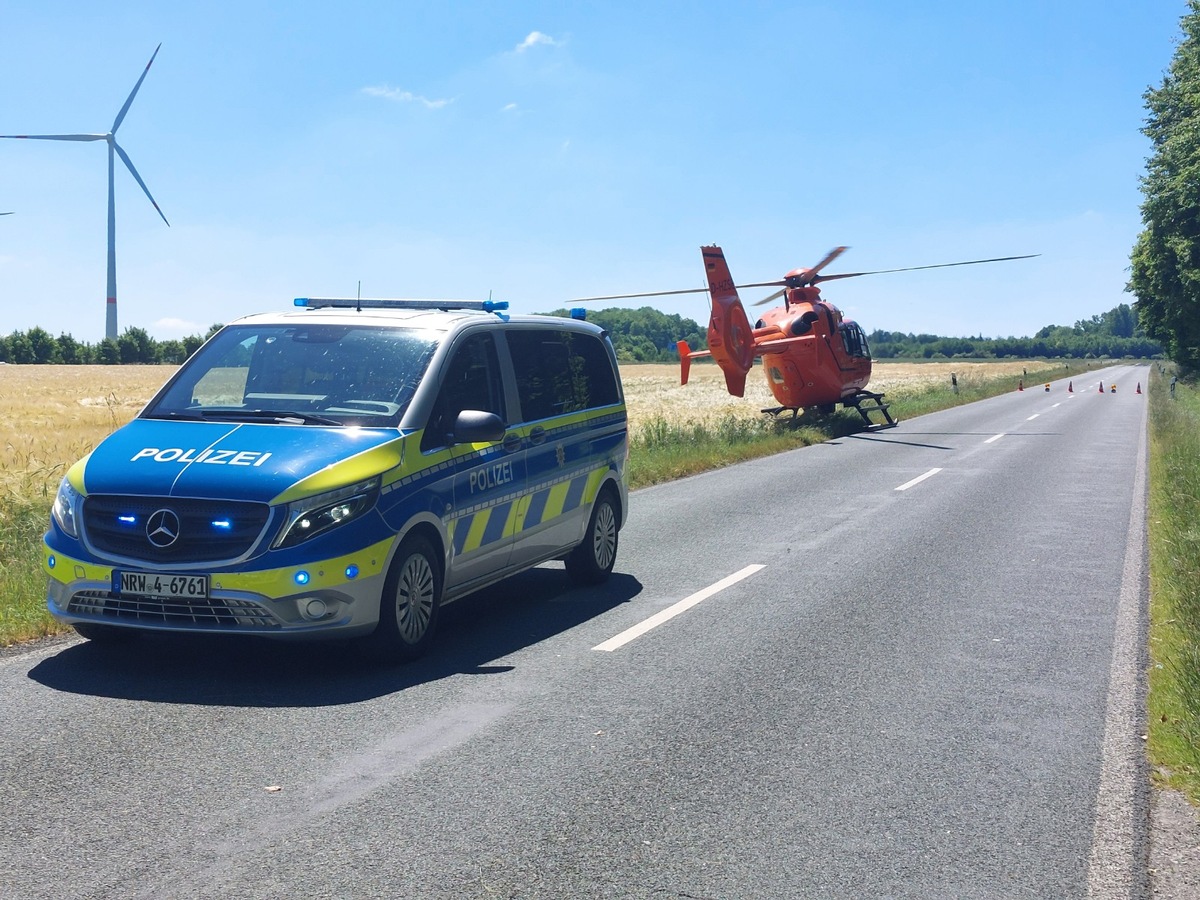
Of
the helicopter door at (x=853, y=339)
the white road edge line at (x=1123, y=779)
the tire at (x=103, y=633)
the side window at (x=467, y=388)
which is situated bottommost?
the white road edge line at (x=1123, y=779)

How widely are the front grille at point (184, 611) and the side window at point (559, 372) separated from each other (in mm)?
2580

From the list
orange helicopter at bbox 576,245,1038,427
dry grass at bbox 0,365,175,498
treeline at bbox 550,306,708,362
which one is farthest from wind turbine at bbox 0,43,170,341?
treeline at bbox 550,306,708,362

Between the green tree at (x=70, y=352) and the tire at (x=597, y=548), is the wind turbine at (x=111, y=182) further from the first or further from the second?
the green tree at (x=70, y=352)

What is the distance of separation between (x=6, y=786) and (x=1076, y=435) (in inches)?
1134

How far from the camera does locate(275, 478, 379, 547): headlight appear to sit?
20.5ft

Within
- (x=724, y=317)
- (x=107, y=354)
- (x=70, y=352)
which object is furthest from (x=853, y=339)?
(x=70, y=352)

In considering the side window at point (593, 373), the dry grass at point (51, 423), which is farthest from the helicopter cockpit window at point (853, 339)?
the side window at point (593, 373)

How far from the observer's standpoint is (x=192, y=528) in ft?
20.5

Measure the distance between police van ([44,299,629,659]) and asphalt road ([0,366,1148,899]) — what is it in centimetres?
42

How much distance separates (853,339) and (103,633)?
2695cm

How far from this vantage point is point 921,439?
2805cm

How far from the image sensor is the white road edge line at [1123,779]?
424 centimetres

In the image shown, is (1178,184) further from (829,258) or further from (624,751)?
(624,751)

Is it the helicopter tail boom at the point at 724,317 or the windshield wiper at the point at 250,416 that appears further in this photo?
the helicopter tail boom at the point at 724,317
